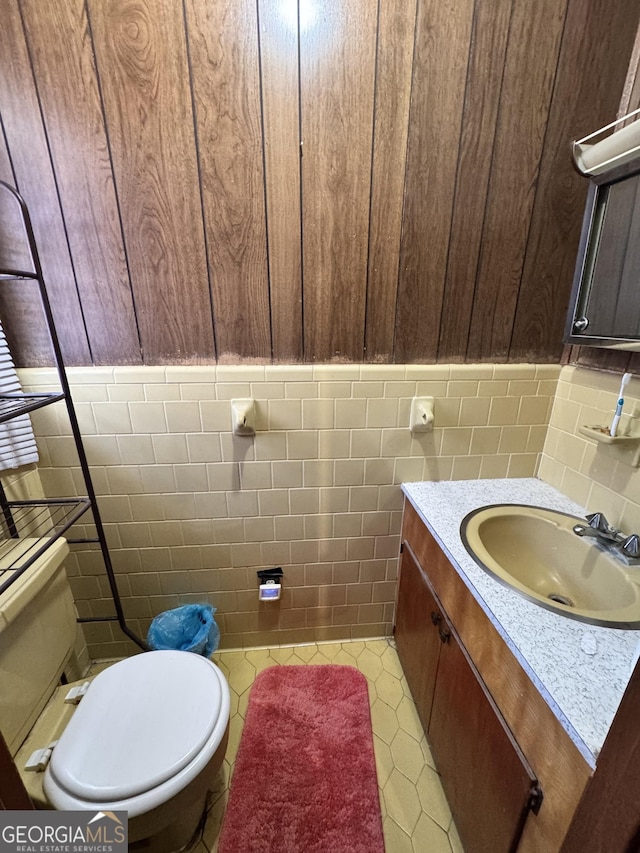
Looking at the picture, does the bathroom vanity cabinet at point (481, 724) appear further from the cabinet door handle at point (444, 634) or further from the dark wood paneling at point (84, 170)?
the dark wood paneling at point (84, 170)

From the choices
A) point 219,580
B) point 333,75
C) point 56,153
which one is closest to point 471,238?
point 333,75

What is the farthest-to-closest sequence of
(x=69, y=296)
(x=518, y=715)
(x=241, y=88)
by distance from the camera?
(x=69, y=296) → (x=241, y=88) → (x=518, y=715)

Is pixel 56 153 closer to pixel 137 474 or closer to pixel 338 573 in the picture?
pixel 137 474

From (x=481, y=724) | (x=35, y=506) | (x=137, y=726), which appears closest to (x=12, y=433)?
(x=35, y=506)

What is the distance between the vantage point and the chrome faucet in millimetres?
941

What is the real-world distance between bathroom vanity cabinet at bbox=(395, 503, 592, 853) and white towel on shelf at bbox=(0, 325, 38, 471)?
4.33ft

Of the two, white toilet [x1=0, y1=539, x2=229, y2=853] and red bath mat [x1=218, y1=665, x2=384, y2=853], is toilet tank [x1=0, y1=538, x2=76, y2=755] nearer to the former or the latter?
white toilet [x1=0, y1=539, x2=229, y2=853]

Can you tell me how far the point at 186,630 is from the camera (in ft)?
4.59

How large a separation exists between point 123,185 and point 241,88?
0.43 m

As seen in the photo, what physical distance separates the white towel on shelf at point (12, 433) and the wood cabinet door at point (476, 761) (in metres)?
1.41

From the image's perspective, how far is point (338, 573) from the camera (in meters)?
1.54

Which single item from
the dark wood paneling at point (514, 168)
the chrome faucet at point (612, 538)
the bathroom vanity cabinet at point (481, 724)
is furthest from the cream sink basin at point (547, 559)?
the dark wood paneling at point (514, 168)

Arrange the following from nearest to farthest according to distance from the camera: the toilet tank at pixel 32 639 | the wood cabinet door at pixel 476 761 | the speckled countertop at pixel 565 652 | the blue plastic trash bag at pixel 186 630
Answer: the speckled countertop at pixel 565 652 < the wood cabinet door at pixel 476 761 < the toilet tank at pixel 32 639 < the blue plastic trash bag at pixel 186 630

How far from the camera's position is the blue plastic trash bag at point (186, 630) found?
1368 millimetres
